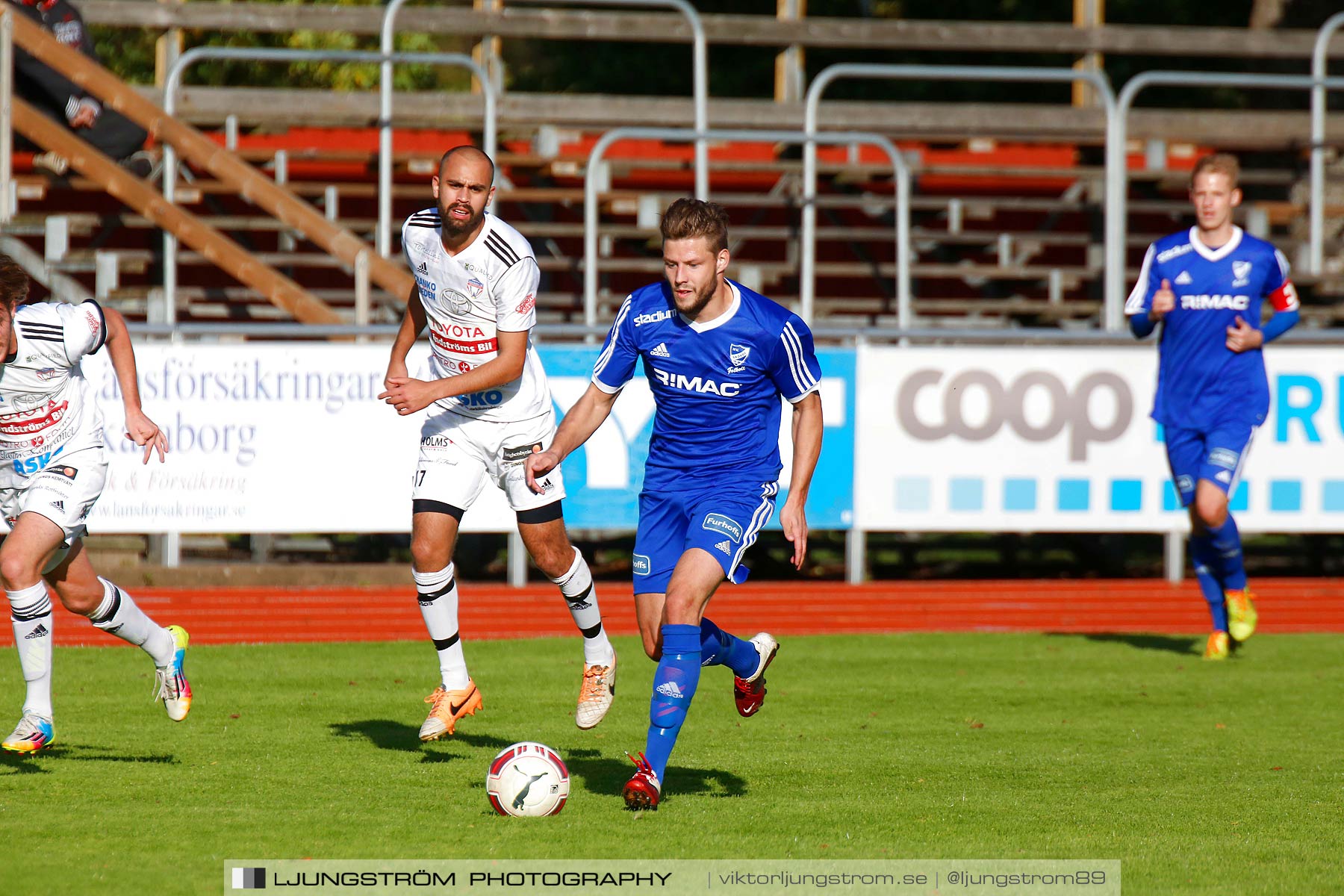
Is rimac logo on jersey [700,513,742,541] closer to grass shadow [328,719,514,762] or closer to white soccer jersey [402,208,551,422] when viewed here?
white soccer jersey [402,208,551,422]

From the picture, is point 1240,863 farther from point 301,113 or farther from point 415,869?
point 301,113

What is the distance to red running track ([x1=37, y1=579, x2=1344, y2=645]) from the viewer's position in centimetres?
1150

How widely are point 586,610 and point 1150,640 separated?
532cm

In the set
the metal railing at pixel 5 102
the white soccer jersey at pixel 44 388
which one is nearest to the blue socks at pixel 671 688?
the white soccer jersey at pixel 44 388

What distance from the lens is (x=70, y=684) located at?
29.2ft

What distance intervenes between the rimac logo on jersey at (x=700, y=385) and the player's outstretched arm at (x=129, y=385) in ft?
7.04

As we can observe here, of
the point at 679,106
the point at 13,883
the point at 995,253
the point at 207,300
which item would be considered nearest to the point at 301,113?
the point at 207,300

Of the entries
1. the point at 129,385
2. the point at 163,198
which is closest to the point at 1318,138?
the point at 163,198

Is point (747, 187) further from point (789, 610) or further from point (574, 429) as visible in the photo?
point (574, 429)

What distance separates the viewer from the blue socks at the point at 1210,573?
10.3 m

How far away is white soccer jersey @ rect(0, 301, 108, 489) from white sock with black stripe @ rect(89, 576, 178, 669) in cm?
60

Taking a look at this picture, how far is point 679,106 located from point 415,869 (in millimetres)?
14731

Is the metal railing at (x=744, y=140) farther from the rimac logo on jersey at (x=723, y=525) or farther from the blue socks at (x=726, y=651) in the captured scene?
the rimac logo on jersey at (x=723, y=525)

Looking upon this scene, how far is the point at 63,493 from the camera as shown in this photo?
6879 mm
